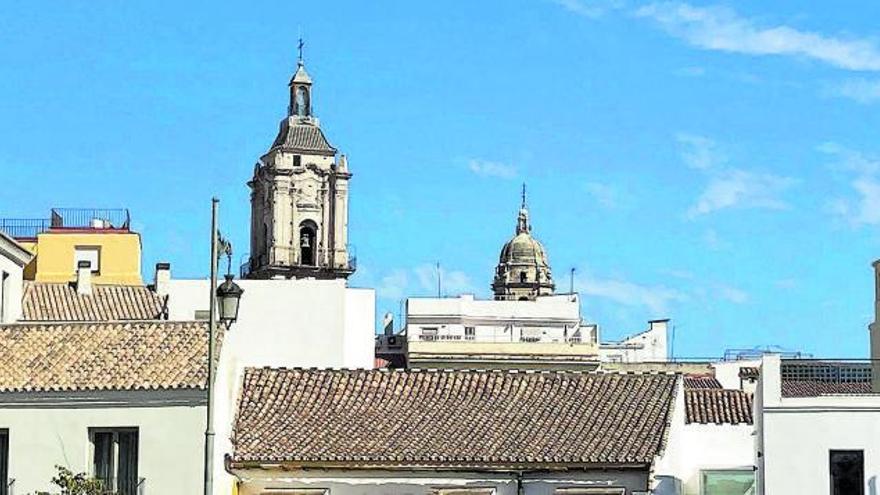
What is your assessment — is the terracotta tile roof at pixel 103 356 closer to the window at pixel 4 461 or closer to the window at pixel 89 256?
the window at pixel 4 461

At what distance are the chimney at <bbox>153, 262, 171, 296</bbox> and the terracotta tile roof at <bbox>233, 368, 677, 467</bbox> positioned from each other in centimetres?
1956


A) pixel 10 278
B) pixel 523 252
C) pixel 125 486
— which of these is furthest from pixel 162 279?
pixel 523 252

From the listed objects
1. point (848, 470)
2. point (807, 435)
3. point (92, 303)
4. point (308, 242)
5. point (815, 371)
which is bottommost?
point (848, 470)

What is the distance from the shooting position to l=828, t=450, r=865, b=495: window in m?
37.2

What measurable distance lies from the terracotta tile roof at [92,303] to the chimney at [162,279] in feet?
3.39

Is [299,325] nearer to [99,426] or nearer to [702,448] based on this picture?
[702,448]

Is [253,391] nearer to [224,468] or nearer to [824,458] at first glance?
[224,468]

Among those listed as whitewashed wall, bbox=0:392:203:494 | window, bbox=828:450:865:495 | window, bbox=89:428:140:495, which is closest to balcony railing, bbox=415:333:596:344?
window, bbox=828:450:865:495

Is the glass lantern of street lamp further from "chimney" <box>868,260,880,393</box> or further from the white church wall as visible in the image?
"chimney" <box>868,260,880,393</box>

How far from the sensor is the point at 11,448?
35.9m

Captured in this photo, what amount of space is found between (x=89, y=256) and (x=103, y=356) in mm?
28250

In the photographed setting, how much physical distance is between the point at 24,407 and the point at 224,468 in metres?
3.76

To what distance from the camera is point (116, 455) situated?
36125mm

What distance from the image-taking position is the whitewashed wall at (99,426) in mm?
35562
